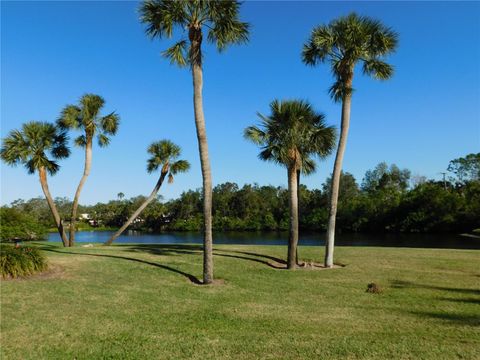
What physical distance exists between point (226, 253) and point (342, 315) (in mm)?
9521

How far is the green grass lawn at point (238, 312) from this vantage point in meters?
6.23

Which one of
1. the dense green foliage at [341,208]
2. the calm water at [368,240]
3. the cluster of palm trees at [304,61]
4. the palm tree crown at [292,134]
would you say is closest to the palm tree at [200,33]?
the cluster of palm trees at [304,61]

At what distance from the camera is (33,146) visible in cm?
2422

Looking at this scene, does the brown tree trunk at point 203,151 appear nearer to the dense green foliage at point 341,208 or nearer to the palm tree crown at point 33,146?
the palm tree crown at point 33,146

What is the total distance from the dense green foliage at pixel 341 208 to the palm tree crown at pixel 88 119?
58382mm

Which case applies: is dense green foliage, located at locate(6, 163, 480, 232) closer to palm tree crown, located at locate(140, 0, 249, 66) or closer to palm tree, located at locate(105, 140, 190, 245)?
palm tree, located at locate(105, 140, 190, 245)

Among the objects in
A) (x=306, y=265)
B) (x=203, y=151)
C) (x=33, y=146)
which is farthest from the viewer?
(x=33, y=146)

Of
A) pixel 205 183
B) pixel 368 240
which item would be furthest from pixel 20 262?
pixel 368 240

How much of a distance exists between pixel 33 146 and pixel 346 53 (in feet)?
61.2

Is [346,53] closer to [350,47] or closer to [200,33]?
[350,47]

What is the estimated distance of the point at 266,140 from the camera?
15.7m

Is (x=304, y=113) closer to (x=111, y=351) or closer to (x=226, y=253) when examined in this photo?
(x=226, y=253)

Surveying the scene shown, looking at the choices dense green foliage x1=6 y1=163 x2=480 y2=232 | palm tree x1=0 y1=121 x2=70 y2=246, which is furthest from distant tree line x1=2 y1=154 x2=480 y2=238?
palm tree x1=0 y1=121 x2=70 y2=246

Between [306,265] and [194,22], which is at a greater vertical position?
[194,22]
